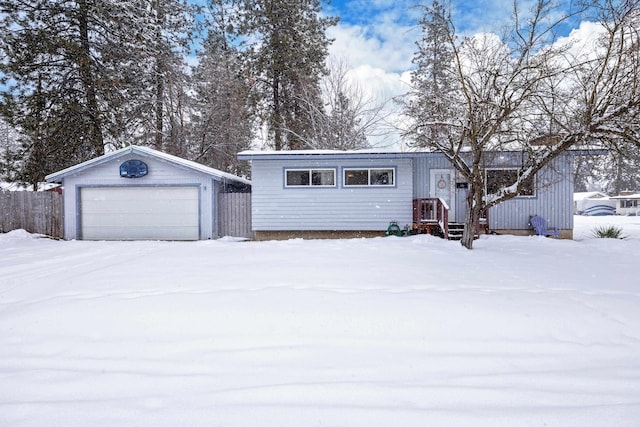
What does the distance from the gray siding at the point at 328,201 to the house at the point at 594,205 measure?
28.5 m

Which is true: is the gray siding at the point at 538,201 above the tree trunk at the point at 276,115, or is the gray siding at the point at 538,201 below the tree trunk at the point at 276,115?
below

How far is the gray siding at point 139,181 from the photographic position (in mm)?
10523

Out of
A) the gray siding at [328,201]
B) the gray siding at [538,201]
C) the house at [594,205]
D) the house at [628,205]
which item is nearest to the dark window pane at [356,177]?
the gray siding at [328,201]

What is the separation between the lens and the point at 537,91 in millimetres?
6102

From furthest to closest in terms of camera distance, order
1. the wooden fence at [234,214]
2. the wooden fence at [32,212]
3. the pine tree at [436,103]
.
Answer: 1. the wooden fence at [234,214]
2. the wooden fence at [32,212]
3. the pine tree at [436,103]

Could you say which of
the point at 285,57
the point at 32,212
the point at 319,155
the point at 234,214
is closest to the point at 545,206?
the point at 319,155

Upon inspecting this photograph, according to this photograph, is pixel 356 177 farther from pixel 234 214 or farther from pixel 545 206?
pixel 545 206

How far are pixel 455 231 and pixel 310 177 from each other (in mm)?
5035

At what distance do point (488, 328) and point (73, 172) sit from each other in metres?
12.7

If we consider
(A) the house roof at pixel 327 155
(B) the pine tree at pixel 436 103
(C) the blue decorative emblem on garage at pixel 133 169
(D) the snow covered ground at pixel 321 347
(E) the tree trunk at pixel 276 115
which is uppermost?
(E) the tree trunk at pixel 276 115

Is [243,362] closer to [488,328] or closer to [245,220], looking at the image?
[488,328]

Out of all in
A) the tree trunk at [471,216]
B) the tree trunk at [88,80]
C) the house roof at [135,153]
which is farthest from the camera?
the tree trunk at [88,80]

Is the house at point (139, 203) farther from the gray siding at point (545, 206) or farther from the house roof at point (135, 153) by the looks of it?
the gray siding at point (545, 206)

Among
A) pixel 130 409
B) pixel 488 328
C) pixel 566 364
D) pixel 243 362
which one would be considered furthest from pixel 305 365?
pixel 566 364
